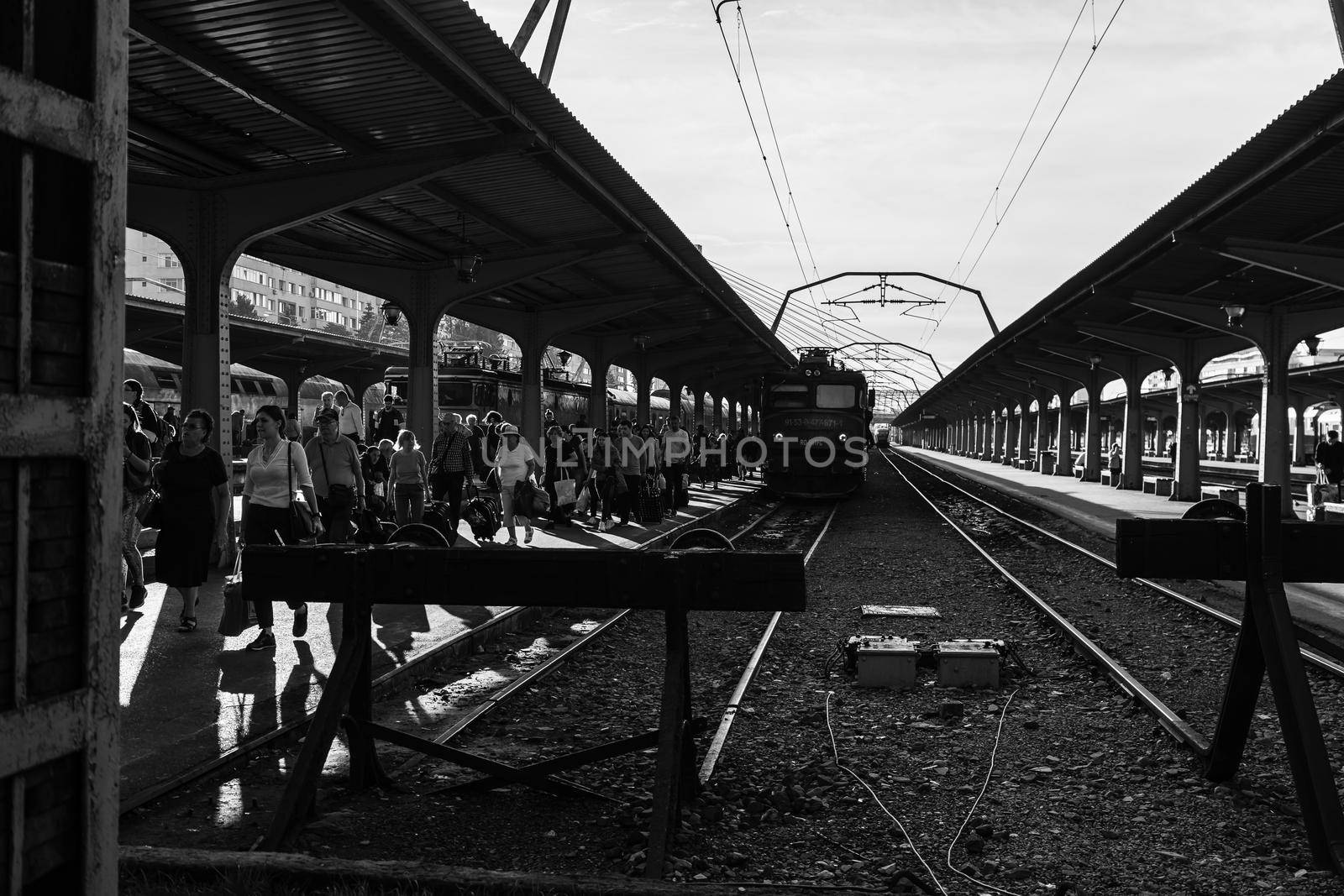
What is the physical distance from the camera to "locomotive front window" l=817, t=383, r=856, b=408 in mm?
27156

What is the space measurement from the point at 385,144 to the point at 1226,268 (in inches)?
559

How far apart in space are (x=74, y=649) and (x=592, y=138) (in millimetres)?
10272

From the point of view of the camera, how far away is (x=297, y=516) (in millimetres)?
8500

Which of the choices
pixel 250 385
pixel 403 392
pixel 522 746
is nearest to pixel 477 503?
pixel 522 746

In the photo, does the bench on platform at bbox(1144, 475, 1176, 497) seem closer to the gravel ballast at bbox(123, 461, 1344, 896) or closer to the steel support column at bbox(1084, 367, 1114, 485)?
the steel support column at bbox(1084, 367, 1114, 485)

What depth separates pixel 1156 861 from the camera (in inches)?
172

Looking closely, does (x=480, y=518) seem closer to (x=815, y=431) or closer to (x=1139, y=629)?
(x=1139, y=629)

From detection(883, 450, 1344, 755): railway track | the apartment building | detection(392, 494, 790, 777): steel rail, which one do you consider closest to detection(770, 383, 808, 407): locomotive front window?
detection(883, 450, 1344, 755): railway track

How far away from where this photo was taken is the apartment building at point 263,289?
9569 centimetres

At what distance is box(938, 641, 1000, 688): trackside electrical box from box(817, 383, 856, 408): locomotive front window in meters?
19.8

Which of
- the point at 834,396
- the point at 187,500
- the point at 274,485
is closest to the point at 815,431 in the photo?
the point at 834,396

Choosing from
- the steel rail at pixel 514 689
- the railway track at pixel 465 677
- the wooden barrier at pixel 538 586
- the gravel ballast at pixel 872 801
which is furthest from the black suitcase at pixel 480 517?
the wooden barrier at pixel 538 586

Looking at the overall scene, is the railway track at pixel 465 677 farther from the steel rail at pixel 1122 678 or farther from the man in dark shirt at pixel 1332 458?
the man in dark shirt at pixel 1332 458

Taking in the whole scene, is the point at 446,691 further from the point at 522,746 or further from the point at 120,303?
the point at 120,303
